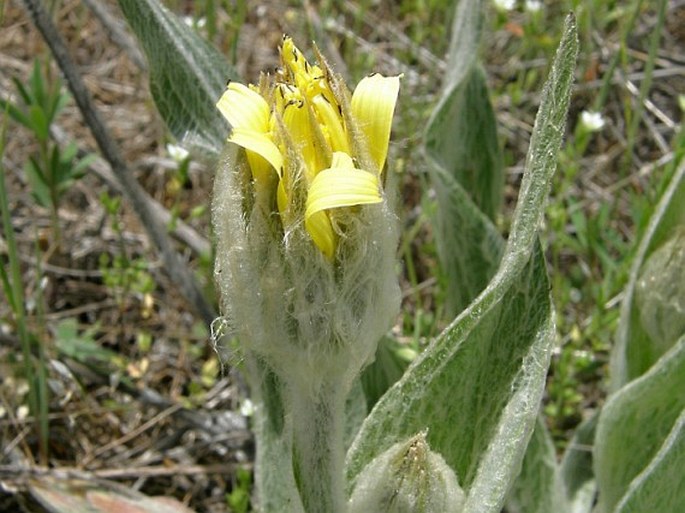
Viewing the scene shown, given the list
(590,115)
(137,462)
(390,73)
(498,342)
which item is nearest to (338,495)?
(498,342)

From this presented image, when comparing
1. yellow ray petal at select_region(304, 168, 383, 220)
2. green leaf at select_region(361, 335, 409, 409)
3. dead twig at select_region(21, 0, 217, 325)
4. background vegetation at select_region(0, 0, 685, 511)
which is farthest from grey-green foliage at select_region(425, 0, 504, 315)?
yellow ray petal at select_region(304, 168, 383, 220)

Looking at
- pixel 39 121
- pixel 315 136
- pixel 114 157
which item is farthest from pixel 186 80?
pixel 315 136

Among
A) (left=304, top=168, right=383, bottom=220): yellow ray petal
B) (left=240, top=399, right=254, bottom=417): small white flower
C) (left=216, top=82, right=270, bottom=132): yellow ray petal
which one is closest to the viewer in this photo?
(left=304, top=168, right=383, bottom=220): yellow ray petal

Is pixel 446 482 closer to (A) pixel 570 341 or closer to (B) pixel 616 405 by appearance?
(B) pixel 616 405

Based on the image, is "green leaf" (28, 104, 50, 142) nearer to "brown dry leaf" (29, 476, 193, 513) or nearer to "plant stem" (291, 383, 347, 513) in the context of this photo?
"brown dry leaf" (29, 476, 193, 513)

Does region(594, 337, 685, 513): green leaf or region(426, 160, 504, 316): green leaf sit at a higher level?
region(426, 160, 504, 316): green leaf

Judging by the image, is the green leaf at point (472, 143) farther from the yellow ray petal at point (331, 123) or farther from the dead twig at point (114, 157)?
the yellow ray petal at point (331, 123)

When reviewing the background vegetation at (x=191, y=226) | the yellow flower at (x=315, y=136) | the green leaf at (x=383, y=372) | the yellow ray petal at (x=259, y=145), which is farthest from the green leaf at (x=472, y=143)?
the yellow ray petal at (x=259, y=145)
